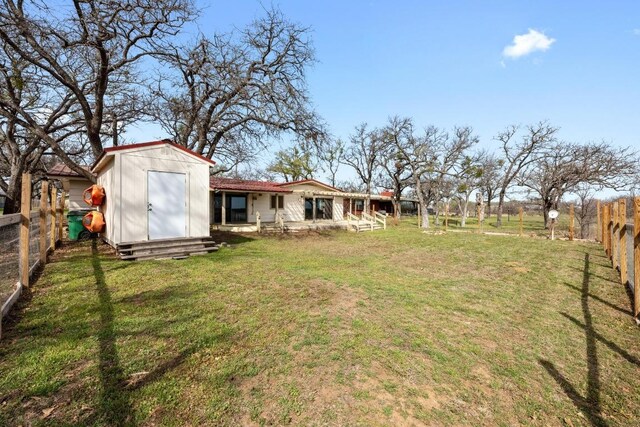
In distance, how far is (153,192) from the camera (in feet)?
27.3

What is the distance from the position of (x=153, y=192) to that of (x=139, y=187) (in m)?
0.37

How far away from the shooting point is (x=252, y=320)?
4.09 metres

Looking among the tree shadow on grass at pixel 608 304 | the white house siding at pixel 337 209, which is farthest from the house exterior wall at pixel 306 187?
the tree shadow on grass at pixel 608 304

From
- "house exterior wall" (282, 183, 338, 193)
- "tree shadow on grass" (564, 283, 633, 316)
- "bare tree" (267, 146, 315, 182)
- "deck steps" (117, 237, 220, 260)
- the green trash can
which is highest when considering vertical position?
"bare tree" (267, 146, 315, 182)

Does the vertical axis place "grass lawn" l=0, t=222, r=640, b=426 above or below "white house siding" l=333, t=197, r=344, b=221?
below

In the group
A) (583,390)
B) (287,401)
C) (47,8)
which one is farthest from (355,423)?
(47,8)

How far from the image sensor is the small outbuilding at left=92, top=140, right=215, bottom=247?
788cm

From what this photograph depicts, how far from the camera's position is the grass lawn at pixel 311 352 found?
245cm

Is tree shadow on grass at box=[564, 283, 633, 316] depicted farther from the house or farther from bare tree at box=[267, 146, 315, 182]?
bare tree at box=[267, 146, 315, 182]

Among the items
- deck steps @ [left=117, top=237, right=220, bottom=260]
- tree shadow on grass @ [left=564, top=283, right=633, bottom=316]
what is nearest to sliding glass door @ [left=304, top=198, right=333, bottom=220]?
deck steps @ [left=117, top=237, right=220, bottom=260]

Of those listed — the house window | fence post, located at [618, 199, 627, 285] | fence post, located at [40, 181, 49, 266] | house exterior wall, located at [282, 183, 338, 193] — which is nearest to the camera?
fence post, located at [40, 181, 49, 266]

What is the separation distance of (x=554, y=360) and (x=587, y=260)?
832 centimetres

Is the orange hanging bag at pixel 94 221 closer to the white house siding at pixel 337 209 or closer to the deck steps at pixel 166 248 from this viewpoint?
the deck steps at pixel 166 248

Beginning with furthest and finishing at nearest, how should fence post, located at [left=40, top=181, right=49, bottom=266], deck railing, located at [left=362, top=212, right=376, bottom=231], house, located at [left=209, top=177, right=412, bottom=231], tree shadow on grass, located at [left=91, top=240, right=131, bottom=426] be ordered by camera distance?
deck railing, located at [left=362, top=212, right=376, bottom=231], house, located at [left=209, top=177, right=412, bottom=231], fence post, located at [left=40, top=181, right=49, bottom=266], tree shadow on grass, located at [left=91, top=240, right=131, bottom=426]
